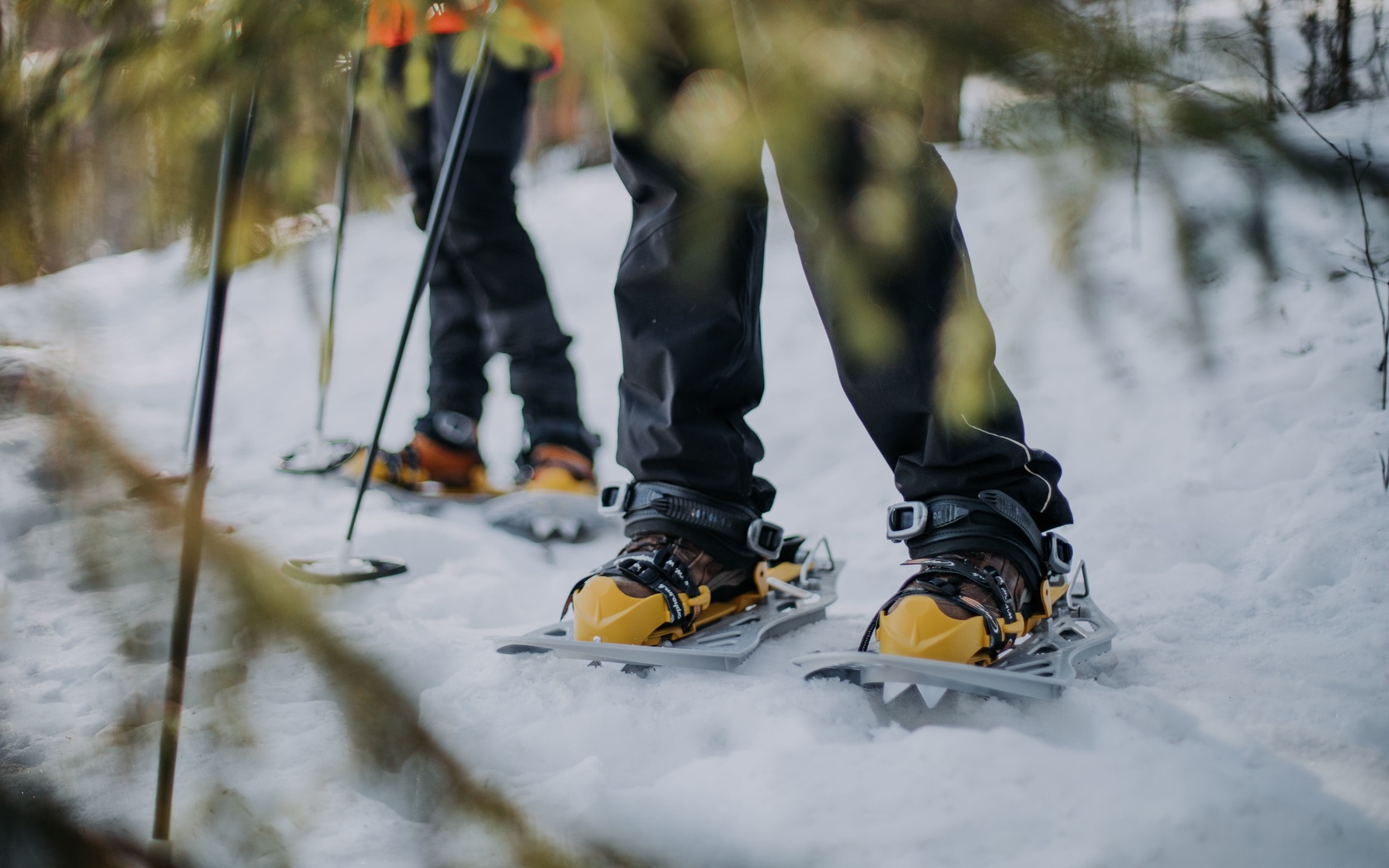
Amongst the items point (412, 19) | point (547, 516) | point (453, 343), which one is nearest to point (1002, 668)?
point (412, 19)

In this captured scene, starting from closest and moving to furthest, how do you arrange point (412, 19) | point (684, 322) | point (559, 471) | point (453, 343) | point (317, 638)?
point (317, 638)
point (412, 19)
point (684, 322)
point (559, 471)
point (453, 343)

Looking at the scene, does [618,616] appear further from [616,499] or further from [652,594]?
[616,499]

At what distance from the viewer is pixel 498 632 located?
1583mm

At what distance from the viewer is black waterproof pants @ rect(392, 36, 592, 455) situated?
251 cm

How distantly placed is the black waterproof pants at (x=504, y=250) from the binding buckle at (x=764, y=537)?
1.21m

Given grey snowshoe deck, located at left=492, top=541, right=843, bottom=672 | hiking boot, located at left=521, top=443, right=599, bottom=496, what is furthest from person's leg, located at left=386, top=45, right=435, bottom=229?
grey snowshoe deck, located at left=492, top=541, right=843, bottom=672

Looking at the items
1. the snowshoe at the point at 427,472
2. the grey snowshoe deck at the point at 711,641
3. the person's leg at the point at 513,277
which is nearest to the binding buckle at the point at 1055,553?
the grey snowshoe deck at the point at 711,641

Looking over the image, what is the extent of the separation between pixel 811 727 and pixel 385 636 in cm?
77

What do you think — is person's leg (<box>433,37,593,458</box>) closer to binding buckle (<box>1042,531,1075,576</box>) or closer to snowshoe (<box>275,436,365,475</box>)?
snowshoe (<box>275,436,365,475</box>)

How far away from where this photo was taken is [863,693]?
A: 1.14 m

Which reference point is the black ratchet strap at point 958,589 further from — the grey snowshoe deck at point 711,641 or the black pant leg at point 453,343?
the black pant leg at point 453,343

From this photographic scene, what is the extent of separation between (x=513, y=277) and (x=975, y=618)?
6.18 feet

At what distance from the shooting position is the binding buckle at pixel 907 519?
126 centimetres

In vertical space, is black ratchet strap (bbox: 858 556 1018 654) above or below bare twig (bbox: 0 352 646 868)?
below
